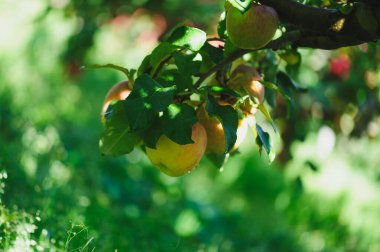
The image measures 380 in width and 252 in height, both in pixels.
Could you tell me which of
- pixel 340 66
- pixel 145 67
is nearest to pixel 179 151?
pixel 145 67

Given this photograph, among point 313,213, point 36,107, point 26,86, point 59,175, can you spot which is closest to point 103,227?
point 59,175

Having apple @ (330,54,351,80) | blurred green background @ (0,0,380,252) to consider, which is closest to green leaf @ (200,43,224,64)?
blurred green background @ (0,0,380,252)

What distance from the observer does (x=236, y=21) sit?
773 millimetres

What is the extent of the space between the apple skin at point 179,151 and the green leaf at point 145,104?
0.07 m

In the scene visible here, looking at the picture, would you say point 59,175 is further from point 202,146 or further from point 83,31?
point 202,146

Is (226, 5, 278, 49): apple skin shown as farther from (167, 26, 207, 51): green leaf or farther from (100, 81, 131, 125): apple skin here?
(100, 81, 131, 125): apple skin

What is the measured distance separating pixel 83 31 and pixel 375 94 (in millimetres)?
1016

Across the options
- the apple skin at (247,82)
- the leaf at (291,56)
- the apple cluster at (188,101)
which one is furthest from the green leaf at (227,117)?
the leaf at (291,56)

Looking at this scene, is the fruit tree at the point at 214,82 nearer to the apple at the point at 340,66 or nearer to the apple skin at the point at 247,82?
the apple skin at the point at 247,82

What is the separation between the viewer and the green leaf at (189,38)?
2.57 ft

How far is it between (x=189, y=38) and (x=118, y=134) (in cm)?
17

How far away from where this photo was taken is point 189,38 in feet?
2.61

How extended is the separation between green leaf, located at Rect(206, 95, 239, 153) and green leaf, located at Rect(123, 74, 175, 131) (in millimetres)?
A: 58

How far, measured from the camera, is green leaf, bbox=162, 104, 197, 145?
749 mm
